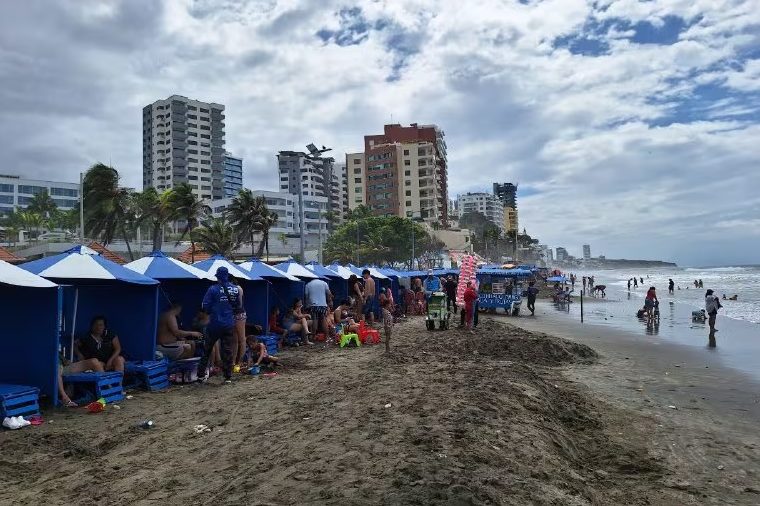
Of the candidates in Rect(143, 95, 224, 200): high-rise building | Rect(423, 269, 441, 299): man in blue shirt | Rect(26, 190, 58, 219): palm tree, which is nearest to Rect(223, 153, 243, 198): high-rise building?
Rect(143, 95, 224, 200): high-rise building

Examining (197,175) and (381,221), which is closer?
(381,221)

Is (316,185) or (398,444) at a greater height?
(316,185)

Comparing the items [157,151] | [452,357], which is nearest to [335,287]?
[452,357]

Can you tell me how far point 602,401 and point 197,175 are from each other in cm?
12018

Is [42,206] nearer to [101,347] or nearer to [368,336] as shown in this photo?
[368,336]

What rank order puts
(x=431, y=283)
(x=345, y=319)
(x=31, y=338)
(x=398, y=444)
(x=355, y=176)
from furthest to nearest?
(x=355, y=176)
(x=431, y=283)
(x=345, y=319)
(x=31, y=338)
(x=398, y=444)

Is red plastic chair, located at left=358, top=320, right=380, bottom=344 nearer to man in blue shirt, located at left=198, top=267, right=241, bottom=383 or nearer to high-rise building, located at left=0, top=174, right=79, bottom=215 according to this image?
man in blue shirt, located at left=198, top=267, right=241, bottom=383

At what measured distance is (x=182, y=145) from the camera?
393ft

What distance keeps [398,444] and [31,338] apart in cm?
501

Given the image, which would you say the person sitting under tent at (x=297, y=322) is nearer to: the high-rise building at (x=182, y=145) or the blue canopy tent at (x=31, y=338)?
the blue canopy tent at (x=31, y=338)

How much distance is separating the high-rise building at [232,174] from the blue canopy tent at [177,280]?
129597 mm

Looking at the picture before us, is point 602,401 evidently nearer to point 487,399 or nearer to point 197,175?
point 487,399

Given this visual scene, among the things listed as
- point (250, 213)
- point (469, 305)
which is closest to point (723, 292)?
point (250, 213)

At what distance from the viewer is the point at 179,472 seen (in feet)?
14.6
